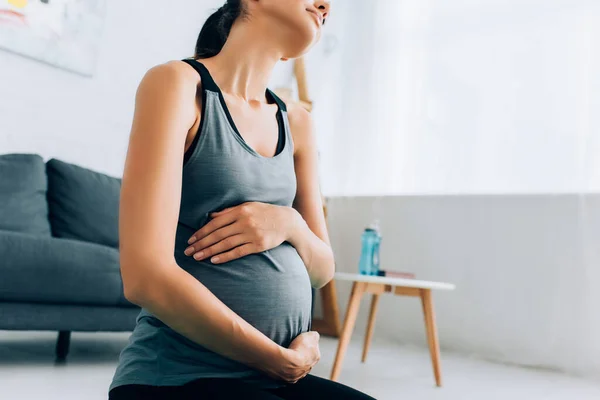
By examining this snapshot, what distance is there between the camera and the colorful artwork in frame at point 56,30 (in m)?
2.92

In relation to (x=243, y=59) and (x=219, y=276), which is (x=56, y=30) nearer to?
(x=243, y=59)

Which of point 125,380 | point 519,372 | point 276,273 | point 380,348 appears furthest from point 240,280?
point 380,348

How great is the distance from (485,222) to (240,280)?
2915 millimetres

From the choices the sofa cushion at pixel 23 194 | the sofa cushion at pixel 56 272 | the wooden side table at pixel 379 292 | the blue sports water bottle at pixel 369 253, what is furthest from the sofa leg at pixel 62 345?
the blue sports water bottle at pixel 369 253

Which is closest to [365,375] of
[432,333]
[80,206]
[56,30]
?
[432,333]

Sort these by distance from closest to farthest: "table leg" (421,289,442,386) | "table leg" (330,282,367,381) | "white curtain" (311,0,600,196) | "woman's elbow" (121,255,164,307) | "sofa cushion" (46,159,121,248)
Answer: "woman's elbow" (121,255,164,307), "table leg" (330,282,367,381), "table leg" (421,289,442,386), "sofa cushion" (46,159,121,248), "white curtain" (311,0,600,196)

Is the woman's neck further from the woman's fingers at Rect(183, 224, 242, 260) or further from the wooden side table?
the wooden side table

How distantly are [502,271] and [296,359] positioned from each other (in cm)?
286

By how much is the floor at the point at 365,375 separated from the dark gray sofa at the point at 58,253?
0.51ft

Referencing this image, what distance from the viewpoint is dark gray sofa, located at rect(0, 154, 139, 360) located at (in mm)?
2062

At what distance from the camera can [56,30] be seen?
3.09 meters

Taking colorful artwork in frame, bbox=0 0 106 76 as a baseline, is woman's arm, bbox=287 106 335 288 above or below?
below

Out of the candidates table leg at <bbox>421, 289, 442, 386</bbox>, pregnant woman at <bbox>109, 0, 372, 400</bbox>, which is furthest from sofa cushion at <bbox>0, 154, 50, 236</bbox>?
pregnant woman at <bbox>109, 0, 372, 400</bbox>

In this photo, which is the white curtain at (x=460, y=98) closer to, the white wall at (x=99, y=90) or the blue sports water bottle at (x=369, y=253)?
the blue sports water bottle at (x=369, y=253)
